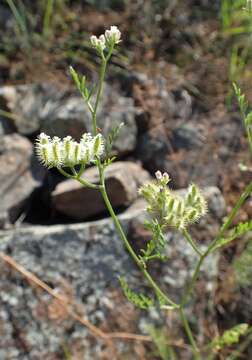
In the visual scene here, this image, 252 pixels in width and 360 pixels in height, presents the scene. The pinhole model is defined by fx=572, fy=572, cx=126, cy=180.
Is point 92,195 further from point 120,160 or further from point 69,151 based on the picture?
point 69,151

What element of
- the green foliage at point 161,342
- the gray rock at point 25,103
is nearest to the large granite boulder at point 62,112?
the gray rock at point 25,103

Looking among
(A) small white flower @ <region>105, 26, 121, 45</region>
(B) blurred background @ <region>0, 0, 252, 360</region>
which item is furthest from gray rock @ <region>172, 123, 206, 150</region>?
(A) small white flower @ <region>105, 26, 121, 45</region>

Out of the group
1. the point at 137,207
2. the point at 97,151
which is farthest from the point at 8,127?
the point at 97,151

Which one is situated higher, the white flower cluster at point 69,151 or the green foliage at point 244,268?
the white flower cluster at point 69,151

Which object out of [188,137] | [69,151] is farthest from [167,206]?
[188,137]

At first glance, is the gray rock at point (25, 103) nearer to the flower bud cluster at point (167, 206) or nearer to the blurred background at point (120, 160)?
the blurred background at point (120, 160)

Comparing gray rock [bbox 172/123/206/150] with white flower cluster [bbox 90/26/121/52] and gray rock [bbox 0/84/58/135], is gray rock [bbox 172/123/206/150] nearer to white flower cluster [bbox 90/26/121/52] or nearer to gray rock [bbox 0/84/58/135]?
gray rock [bbox 0/84/58/135]
